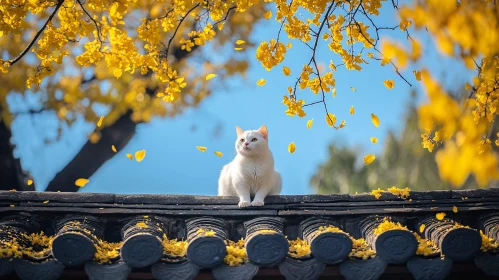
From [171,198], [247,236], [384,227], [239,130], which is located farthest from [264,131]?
[384,227]

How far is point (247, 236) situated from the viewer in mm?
4211

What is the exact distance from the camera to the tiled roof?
3781 millimetres

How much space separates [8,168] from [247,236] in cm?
765

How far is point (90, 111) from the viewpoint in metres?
10.8

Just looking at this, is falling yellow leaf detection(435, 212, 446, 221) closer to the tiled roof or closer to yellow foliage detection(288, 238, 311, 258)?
the tiled roof

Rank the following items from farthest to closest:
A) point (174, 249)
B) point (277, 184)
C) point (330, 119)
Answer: point (277, 184) → point (330, 119) → point (174, 249)

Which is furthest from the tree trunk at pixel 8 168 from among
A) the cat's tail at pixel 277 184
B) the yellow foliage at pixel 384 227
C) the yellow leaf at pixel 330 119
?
the yellow foliage at pixel 384 227

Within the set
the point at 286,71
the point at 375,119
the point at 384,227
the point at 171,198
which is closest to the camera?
the point at 384,227

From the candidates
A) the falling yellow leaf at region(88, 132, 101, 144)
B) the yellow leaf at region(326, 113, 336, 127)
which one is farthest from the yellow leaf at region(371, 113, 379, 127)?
the falling yellow leaf at region(88, 132, 101, 144)

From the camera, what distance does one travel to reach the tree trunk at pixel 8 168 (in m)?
10.5

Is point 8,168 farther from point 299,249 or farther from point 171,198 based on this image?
point 299,249

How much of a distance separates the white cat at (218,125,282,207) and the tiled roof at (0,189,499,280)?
44 cm

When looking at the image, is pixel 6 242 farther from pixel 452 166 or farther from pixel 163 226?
pixel 452 166

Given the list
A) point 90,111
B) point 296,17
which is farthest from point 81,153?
point 296,17
